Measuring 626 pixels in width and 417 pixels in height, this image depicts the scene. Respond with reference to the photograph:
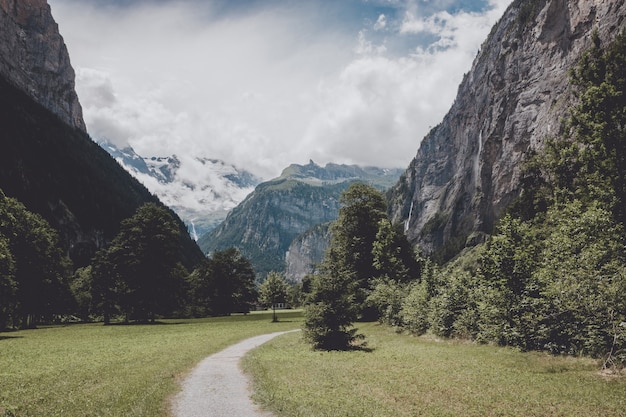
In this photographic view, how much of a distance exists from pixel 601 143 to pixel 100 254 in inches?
2818

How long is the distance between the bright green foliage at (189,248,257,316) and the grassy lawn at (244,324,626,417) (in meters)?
71.5

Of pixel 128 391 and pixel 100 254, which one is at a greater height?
pixel 100 254

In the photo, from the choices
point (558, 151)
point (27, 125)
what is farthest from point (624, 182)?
point (27, 125)

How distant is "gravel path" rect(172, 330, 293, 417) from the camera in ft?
43.1

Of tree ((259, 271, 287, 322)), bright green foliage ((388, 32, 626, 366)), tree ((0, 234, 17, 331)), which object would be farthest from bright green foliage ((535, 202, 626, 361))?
tree ((259, 271, 287, 322))

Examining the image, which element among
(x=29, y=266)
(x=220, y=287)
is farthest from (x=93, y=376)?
(x=220, y=287)

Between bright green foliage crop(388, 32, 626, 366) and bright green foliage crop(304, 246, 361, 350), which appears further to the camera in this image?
bright green foliage crop(304, 246, 361, 350)

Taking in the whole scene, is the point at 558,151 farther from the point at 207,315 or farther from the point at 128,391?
the point at 207,315

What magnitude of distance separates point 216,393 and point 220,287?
81710mm

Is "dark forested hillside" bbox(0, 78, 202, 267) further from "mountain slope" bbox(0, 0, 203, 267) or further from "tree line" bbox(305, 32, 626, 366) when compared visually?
"tree line" bbox(305, 32, 626, 366)

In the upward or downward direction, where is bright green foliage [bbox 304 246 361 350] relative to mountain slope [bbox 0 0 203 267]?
downward

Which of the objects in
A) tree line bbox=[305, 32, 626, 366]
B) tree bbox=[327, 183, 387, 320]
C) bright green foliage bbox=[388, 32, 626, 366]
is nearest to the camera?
bright green foliage bbox=[388, 32, 626, 366]

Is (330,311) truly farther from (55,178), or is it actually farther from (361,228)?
(55,178)

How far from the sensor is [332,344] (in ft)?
95.6
